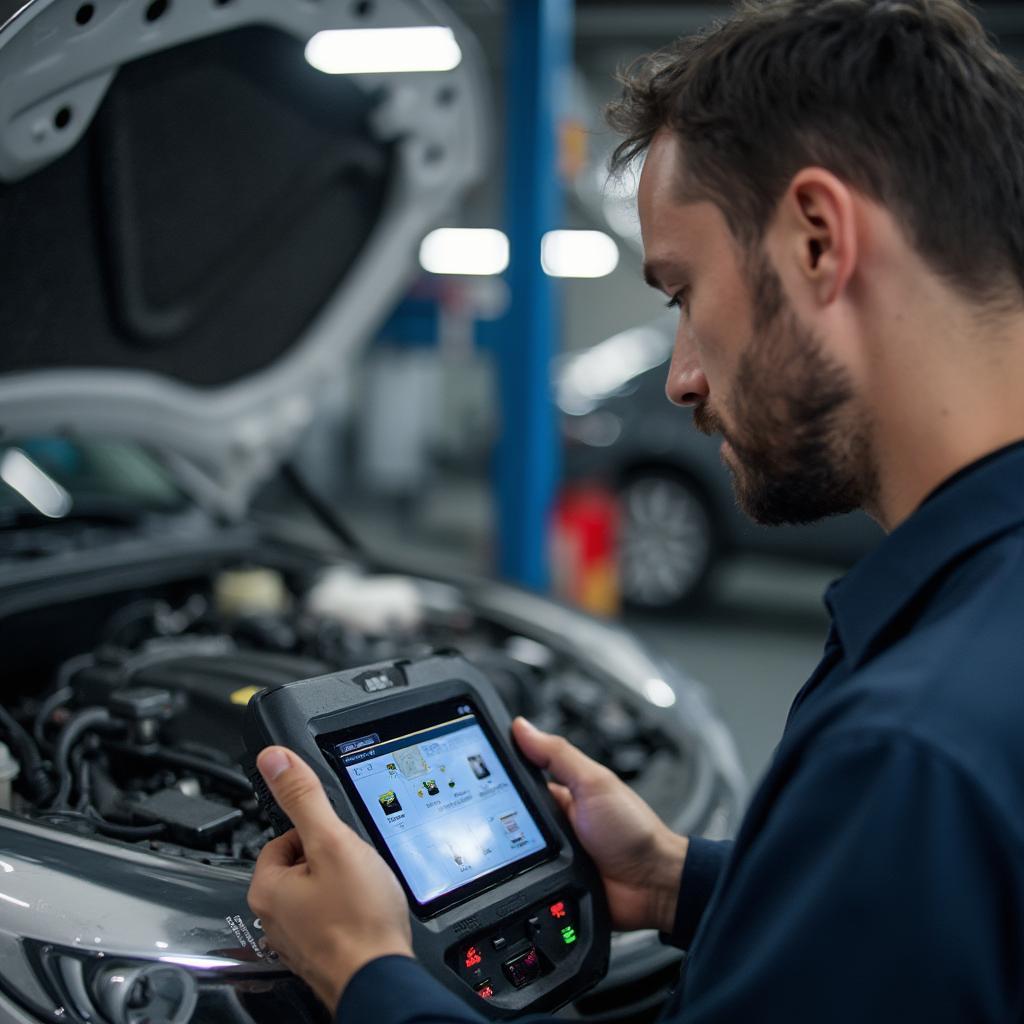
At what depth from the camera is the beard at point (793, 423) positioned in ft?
2.89

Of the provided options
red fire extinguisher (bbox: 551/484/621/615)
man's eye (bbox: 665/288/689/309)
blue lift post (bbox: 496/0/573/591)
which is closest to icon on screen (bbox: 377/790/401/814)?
man's eye (bbox: 665/288/689/309)

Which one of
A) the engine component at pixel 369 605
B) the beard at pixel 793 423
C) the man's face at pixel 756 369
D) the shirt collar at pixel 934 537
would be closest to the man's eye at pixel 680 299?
the man's face at pixel 756 369

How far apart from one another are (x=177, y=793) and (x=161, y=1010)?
0.32m

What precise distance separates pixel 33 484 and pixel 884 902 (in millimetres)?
2051

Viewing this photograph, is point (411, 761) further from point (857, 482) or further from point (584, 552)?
point (584, 552)

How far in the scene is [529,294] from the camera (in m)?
3.33

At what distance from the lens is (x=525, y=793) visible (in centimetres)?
125

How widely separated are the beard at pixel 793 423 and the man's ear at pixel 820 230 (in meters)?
0.03

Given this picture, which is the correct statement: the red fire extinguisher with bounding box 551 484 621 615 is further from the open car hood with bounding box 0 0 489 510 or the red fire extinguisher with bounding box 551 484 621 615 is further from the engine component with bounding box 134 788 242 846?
the engine component with bounding box 134 788 242 846

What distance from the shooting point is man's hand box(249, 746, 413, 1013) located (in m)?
0.90

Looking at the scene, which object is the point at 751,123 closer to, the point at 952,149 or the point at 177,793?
the point at 952,149

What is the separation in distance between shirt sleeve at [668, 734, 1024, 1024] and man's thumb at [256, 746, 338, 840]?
0.37 meters

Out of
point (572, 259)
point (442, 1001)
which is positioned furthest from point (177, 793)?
point (572, 259)

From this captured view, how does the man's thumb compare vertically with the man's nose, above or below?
below
